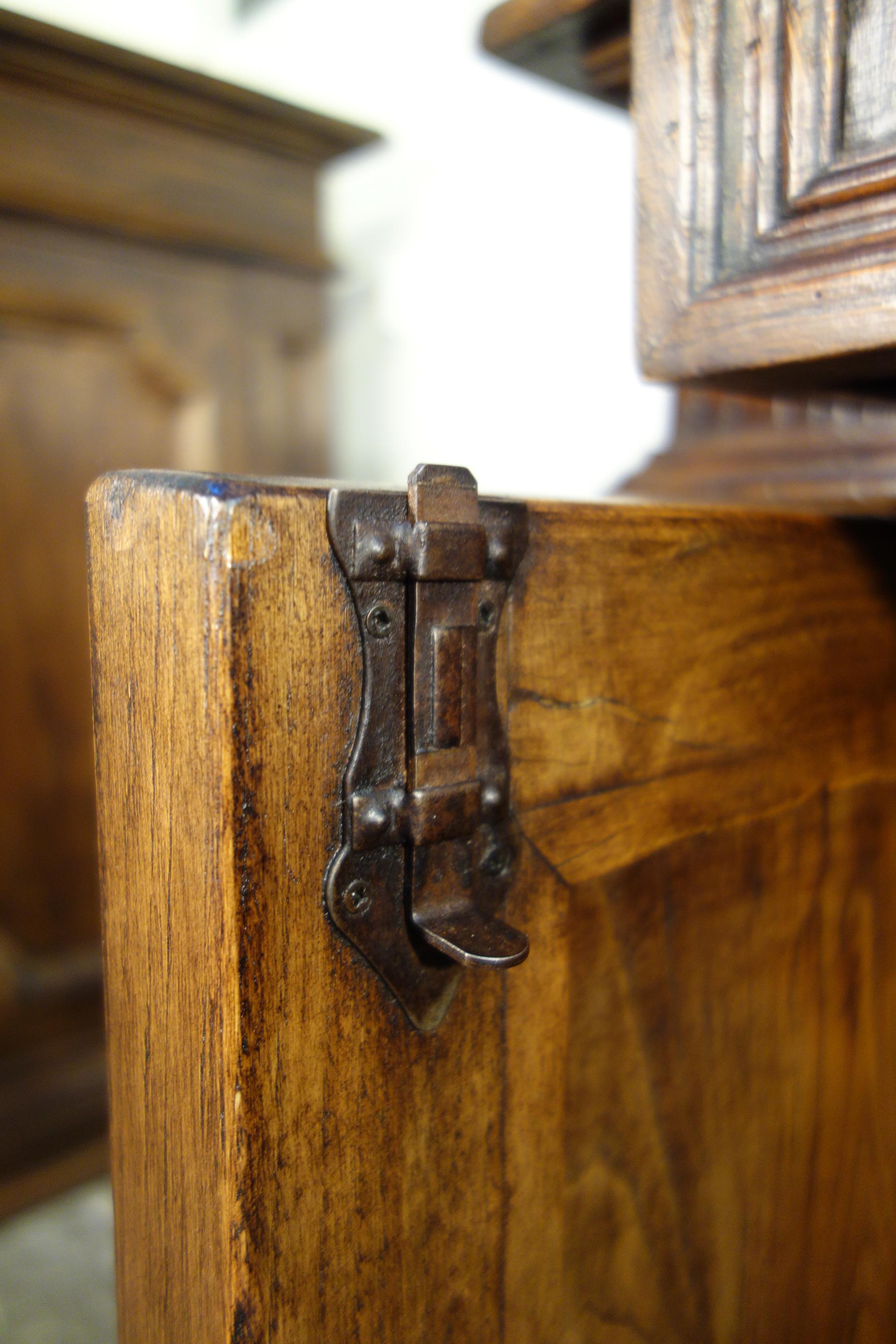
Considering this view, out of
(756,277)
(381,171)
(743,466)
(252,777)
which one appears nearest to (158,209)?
(381,171)

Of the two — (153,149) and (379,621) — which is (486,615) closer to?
(379,621)

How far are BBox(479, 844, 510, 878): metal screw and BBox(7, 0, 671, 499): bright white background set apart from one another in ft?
1.67

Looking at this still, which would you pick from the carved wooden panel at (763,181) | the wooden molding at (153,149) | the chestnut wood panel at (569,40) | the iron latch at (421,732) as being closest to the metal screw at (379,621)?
the iron latch at (421,732)

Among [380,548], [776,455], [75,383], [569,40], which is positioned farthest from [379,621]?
[75,383]

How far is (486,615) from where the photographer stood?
0.30 metres

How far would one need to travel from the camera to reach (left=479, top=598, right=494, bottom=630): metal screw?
0.98ft

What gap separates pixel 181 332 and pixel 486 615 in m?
0.76

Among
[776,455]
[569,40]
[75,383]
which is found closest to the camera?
[569,40]

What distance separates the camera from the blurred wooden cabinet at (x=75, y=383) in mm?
813

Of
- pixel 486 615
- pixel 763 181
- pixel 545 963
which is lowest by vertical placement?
pixel 545 963

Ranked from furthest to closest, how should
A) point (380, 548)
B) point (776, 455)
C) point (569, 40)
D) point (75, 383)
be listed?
point (75, 383) < point (776, 455) < point (569, 40) < point (380, 548)

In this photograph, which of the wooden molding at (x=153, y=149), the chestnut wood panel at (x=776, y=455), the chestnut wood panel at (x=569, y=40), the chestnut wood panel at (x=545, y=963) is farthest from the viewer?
the wooden molding at (x=153, y=149)

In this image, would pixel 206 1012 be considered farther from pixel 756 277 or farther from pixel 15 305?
pixel 15 305

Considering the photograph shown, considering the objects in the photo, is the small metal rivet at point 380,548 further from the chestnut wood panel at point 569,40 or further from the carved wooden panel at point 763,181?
the chestnut wood panel at point 569,40
